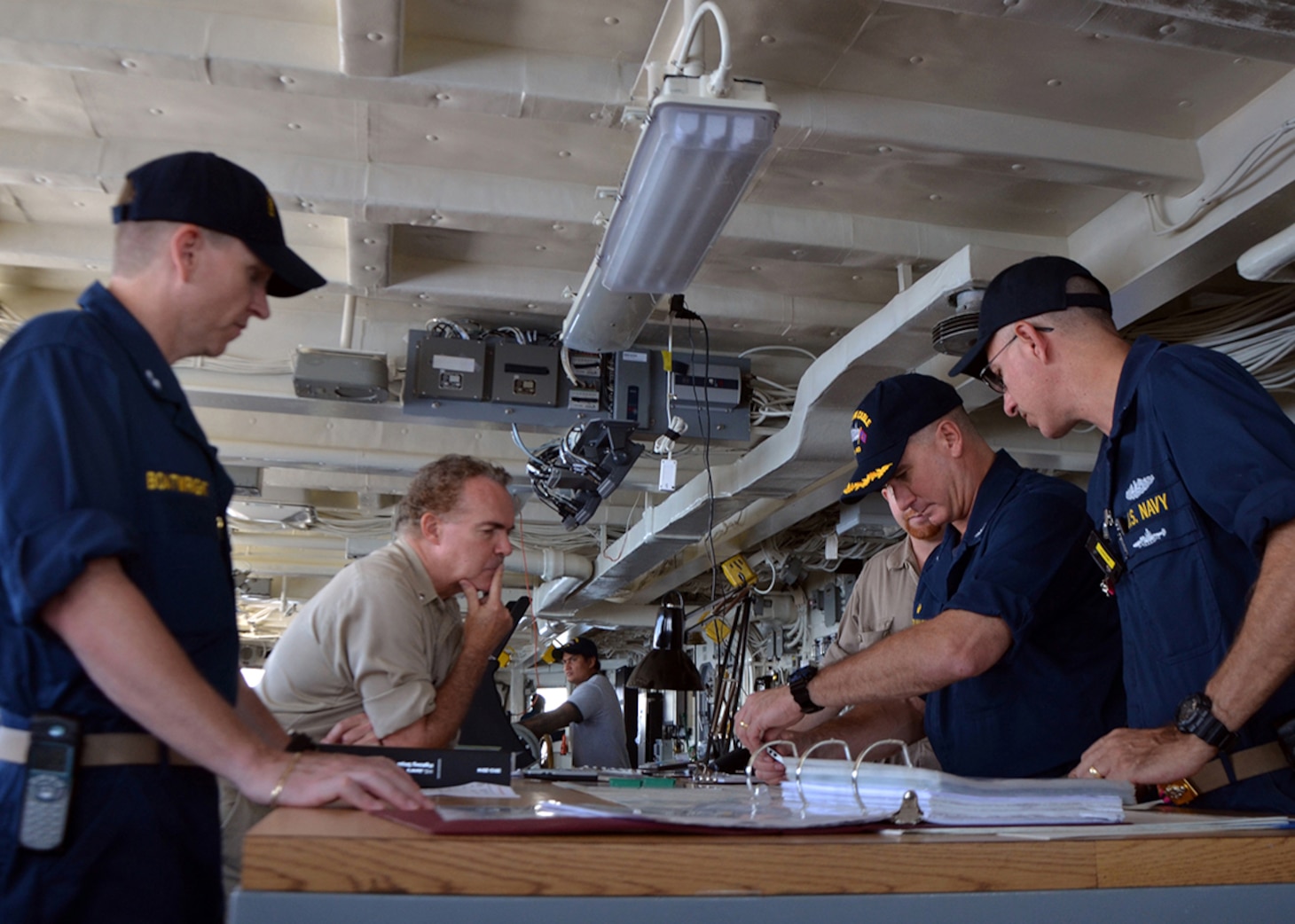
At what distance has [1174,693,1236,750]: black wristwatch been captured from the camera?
4.19 ft

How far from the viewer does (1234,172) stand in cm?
293

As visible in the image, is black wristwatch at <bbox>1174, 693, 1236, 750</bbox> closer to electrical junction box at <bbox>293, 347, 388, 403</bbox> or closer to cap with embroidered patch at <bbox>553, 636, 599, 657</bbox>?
electrical junction box at <bbox>293, 347, 388, 403</bbox>

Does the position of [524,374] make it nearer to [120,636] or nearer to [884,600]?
[884,600]

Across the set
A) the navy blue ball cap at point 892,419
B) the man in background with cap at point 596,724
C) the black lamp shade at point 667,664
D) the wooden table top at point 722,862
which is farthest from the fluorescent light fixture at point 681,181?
the man in background with cap at point 596,724

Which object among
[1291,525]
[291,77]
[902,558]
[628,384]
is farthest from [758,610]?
[1291,525]

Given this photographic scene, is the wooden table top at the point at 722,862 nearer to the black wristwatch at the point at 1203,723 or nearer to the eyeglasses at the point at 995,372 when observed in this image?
the black wristwatch at the point at 1203,723

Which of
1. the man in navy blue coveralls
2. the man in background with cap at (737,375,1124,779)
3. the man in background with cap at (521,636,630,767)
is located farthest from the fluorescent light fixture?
the man in background with cap at (521,636,630,767)

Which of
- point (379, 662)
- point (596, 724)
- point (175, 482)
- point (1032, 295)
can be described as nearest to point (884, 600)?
point (1032, 295)

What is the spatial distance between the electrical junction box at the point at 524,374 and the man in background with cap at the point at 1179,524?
8.78 ft

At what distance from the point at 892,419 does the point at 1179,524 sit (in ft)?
2.76

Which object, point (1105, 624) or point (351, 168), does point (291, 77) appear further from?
point (1105, 624)

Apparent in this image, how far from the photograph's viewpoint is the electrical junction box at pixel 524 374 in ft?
14.4

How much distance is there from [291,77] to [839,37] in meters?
1.40

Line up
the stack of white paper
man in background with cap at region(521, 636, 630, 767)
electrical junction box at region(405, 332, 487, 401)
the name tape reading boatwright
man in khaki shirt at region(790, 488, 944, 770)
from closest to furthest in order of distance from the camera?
the stack of white paper → the name tape reading boatwright → man in khaki shirt at region(790, 488, 944, 770) → electrical junction box at region(405, 332, 487, 401) → man in background with cap at region(521, 636, 630, 767)
